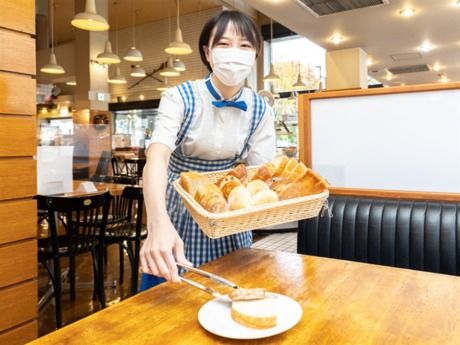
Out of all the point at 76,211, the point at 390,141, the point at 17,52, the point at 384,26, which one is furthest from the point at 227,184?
the point at 384,26

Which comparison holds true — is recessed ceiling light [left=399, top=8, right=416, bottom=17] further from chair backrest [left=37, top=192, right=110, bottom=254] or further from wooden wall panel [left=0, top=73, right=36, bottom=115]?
wooden wall panel [left=0, top=73, right=36, bottom=115]

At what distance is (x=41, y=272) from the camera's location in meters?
3.78

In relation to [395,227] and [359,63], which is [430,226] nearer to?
[395,227]

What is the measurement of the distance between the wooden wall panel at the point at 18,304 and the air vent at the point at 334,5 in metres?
3.99

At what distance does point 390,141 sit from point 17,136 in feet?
6.79

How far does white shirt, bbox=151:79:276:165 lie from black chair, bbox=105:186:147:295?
185 cm

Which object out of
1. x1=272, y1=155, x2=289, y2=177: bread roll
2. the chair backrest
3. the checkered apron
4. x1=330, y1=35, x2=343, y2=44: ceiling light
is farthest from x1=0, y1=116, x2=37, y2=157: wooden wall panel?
x1=330, y1=35, x2=343, y2=44: ceiling light

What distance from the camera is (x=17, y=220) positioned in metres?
2.19

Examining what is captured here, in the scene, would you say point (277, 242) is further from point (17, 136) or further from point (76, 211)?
point (17, 136)

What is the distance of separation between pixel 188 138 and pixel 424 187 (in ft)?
4.67

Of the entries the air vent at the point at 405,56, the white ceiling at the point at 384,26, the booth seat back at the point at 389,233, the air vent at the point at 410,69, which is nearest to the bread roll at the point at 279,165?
the booth seat back at the point at 389,233

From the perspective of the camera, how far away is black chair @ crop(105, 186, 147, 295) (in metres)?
3.26

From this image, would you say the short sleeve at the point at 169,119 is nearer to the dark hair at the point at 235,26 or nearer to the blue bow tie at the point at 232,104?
the blue bow tie at the point at 232,104

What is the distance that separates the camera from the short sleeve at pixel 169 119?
132cm
